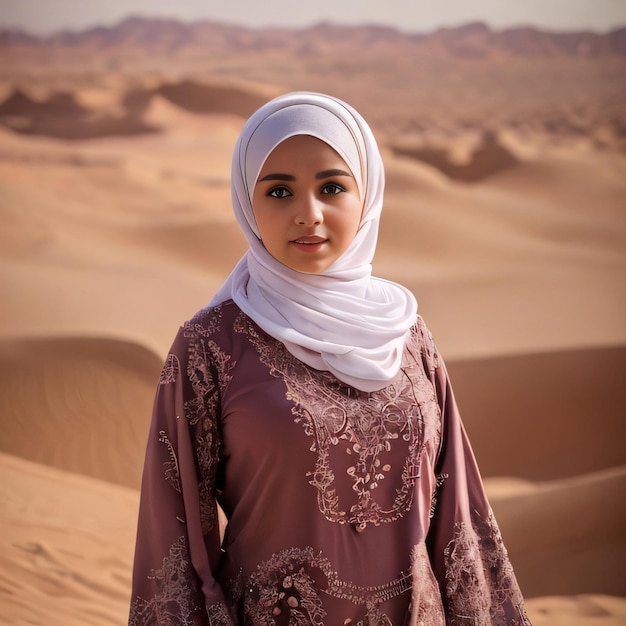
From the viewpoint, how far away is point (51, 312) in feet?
Answer: 20.7

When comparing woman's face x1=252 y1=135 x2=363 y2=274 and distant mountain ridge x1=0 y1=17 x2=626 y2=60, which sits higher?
distant mountain ridge x1=0 y1=17 x2=626 y2=60

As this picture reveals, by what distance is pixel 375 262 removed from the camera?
8.32 m

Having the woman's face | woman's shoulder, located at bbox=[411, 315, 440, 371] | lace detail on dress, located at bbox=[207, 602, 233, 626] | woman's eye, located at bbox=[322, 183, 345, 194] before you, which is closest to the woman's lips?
the woman's face

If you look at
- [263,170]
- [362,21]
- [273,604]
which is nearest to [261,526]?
[273,604]

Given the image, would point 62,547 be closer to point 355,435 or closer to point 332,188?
point 355,435

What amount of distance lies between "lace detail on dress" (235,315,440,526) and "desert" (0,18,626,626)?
1.97 m

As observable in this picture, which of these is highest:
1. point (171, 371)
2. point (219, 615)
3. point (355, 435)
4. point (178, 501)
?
point (171, 371)

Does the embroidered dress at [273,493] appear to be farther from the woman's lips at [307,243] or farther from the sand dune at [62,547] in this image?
the sand dune at [62,547]

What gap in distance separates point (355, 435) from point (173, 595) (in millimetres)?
482

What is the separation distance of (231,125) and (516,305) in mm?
5757

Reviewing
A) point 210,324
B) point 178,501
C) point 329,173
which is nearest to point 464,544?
point 178,501

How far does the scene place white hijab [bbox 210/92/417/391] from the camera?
1.78 meters

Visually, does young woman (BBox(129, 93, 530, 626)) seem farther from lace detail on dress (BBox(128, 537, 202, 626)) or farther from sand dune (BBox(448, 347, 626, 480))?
sand dune (BBox(448, 347, 626, 480))

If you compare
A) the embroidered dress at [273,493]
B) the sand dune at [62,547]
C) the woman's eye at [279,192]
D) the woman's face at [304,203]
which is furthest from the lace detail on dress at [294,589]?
the sand dune at [62,547]
